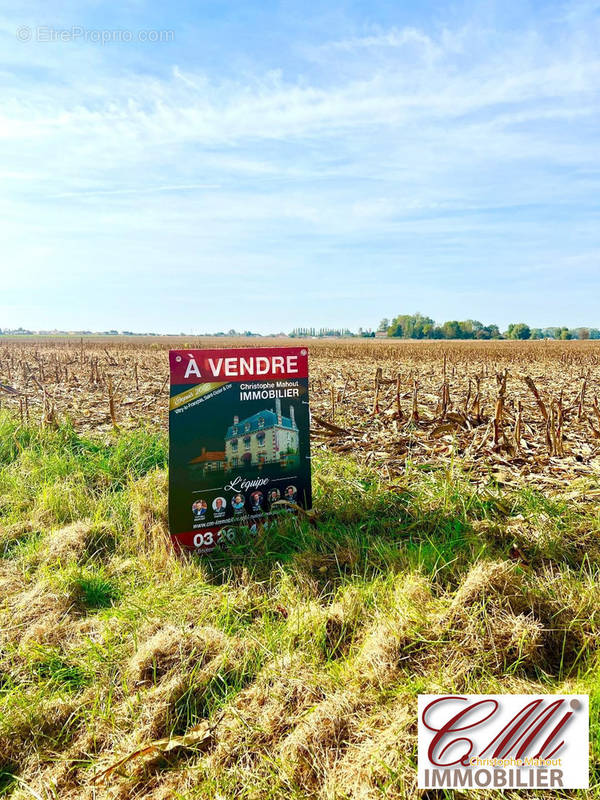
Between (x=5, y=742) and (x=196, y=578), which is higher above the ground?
(x=196, y=578)

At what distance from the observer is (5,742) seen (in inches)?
104

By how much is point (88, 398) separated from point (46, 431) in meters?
3.83

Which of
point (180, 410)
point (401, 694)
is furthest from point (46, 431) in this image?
point (401, 694)

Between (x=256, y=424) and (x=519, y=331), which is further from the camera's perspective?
(x=519, y=331)

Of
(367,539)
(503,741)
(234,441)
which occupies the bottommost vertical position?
(503,741)

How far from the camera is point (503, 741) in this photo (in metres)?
2.34

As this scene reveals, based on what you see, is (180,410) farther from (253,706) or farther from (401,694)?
(401,694)

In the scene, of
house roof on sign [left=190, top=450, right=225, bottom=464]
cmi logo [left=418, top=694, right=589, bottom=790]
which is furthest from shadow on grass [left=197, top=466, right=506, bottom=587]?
cmi logo [left=418, top=694, right=589, bottom=790]

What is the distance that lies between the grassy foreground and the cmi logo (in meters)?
0.07

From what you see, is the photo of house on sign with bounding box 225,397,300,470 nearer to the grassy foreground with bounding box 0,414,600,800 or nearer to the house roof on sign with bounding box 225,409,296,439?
the house roof on sign with bounding box 225,409,296,439

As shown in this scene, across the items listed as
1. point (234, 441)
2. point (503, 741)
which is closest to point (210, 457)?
point (234, 441)

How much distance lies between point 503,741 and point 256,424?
103 inches

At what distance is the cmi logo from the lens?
2.18 meters

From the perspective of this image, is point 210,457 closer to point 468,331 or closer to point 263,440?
point 263,440
